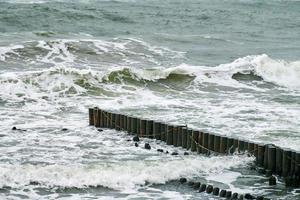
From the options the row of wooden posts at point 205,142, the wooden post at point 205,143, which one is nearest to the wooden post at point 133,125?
the row of wooden posts at point 205,142

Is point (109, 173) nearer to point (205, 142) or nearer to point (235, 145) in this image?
point (205, 142)

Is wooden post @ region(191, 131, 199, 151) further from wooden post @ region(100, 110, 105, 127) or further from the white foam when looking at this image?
the white foam

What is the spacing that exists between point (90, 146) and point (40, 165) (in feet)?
6.42

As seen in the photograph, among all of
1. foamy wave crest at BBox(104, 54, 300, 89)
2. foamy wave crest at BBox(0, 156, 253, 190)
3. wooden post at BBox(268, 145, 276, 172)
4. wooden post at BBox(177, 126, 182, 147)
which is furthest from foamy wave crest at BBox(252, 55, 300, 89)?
foamy wave crest at BBox(0, 156, 253, 190)

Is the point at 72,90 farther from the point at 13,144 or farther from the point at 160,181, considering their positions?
the point at 160,181

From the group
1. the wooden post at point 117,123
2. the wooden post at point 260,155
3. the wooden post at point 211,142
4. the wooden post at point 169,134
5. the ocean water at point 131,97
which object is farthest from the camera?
the wooden post at point 117,123

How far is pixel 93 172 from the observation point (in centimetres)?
1098

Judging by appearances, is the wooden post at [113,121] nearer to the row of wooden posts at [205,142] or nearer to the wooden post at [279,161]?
the row of wooden posts at [205,142]

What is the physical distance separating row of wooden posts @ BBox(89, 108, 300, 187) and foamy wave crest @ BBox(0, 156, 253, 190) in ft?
2.42

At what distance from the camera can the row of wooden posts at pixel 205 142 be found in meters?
11.3

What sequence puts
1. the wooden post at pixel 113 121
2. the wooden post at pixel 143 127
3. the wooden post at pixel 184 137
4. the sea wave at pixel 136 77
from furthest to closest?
the sea wave at pixel 136 77 → the wooden post at pixel 113 121 → the wooden post at pixel 143 127 → the wooden post at pixel 184 137

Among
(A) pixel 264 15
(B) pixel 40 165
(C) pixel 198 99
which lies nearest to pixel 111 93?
(C) pixel 198 99

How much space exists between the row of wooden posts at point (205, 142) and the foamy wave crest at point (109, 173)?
2.42 ft

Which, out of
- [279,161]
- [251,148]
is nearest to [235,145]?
[251,148]
